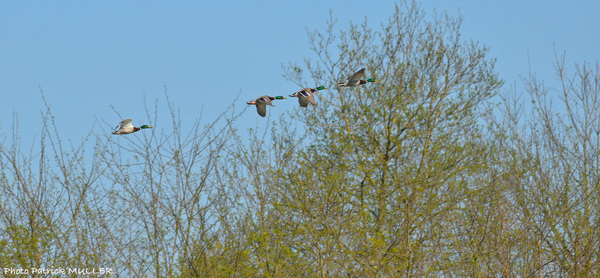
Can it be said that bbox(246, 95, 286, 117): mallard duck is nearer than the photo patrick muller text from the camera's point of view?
Yes

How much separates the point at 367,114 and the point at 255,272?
5.43 m

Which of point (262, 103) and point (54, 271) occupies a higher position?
point (262, 103)

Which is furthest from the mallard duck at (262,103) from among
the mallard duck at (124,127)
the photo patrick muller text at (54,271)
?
the photo patrick muller text at (54,271)

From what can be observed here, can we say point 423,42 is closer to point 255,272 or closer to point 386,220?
point 386,220

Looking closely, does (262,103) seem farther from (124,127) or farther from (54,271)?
(54,271)

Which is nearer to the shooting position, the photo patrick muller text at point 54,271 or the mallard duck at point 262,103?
the mallard duck at point 262,103

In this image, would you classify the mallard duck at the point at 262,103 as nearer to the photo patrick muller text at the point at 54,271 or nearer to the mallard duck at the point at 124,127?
the mallard duck at the point at 124,127

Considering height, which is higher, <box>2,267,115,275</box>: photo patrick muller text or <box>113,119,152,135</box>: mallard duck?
<box>113,119,152,135</box>: mallard duck

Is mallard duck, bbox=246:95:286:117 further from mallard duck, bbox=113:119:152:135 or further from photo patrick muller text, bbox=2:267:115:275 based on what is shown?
photo patrick muller text, bbox=2:267:115:275

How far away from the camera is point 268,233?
43.1ft

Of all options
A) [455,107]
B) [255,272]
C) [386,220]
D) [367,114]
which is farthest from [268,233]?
[455,107]

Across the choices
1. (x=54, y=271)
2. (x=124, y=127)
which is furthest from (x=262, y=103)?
(x=54, y=271)

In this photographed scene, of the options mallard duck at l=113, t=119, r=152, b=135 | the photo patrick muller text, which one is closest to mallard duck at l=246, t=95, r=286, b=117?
mallard duck at l=113, t=119, r=152, b=135

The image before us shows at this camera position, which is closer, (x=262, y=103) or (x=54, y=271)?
(x=262, y=103)
